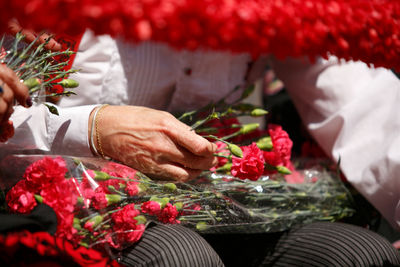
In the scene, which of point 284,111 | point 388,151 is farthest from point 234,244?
point 284,111

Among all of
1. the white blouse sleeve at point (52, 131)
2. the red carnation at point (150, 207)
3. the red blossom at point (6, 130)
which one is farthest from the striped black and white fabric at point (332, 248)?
the red blossom at point (6, 130)

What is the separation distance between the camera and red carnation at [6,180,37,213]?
52 centimetres

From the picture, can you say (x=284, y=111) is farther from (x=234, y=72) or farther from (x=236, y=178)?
(x=236, y=178)

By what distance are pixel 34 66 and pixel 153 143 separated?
21cm

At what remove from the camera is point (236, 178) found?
708 millimetres

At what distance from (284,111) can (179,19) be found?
0.93 metres

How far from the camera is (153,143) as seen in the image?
1.97ft

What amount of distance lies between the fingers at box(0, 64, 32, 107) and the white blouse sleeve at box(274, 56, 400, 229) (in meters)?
0.66

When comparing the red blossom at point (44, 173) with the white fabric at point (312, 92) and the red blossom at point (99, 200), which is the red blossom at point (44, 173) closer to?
the red blossom at point (99, 200)

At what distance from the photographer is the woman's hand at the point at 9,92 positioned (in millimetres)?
438

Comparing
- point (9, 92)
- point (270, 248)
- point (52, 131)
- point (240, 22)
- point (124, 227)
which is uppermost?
point (240, 22)

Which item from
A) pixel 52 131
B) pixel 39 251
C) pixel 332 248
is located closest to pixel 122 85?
pixel 52 131

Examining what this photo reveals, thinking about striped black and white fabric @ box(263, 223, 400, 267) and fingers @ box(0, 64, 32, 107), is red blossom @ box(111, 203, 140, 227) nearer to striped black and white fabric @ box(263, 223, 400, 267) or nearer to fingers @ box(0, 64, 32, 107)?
fingers @ box(0, 64, 32, 107)

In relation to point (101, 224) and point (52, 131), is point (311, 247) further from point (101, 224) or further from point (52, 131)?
point (52, 131)
